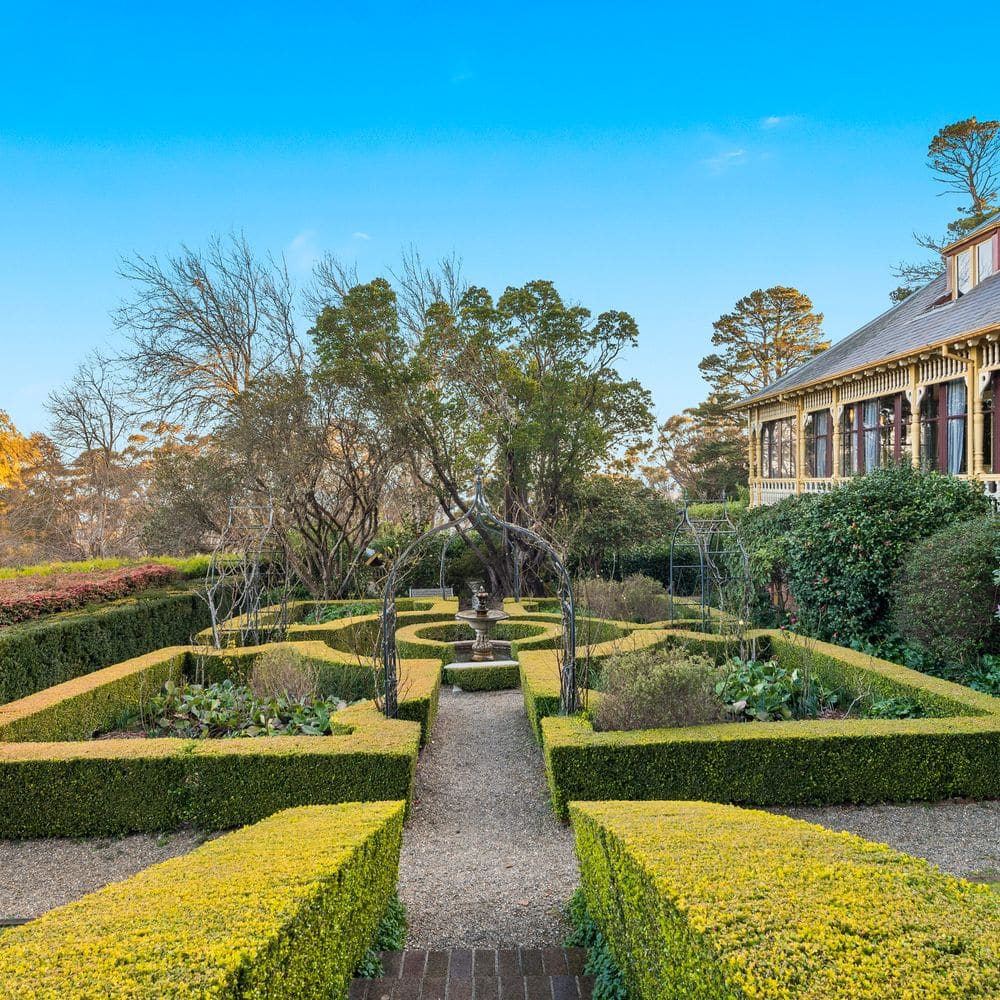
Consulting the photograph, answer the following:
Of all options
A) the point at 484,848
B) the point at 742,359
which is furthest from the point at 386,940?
the point at 742,359

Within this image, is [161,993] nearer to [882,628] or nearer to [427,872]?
[427,872]

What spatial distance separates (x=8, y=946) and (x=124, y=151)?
46.8ft

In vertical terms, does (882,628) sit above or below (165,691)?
above

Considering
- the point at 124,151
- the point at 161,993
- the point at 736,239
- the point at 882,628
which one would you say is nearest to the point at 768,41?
the point at 736,239

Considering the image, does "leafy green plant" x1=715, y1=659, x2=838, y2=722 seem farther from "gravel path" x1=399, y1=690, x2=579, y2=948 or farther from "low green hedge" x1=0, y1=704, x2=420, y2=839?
"low green hedge" x1=0, y1=704, x2=420, y2=839

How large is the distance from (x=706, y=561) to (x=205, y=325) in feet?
50.9

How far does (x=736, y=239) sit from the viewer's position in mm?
14125

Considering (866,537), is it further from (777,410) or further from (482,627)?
(777,410)

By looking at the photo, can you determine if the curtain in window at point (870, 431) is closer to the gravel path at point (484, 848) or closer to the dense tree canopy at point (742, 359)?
the gravel path at point (484, 848)

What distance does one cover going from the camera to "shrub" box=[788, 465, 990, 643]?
30.3ft

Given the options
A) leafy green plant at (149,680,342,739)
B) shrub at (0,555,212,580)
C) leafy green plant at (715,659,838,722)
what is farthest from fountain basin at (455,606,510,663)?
shrub at (0,555,212,580)

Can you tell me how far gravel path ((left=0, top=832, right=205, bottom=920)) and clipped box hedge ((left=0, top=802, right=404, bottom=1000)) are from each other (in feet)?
7.18

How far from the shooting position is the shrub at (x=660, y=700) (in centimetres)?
588

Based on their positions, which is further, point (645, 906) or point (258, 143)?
point (258, 143)
